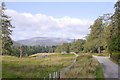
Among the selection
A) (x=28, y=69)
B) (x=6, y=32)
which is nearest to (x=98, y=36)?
(x=6, y=32)

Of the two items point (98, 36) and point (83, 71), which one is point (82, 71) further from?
point (98, 36)

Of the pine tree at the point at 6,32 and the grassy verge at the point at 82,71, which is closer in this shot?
the grassy verge at the point at 82,71

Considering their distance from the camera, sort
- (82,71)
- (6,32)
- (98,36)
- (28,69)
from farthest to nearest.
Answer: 1. (98,36)
2. (6,32)
3. (28,69)
4. (82,71)

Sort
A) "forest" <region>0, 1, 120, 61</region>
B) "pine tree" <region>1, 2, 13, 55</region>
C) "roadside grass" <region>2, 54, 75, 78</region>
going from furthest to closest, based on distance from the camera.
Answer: "pine tree" <region>1, 2, 13, 55</region> < "forest" <region>0, 1, 120, 61</region> < "roadside grass" <region>2, 54, 75, 78</region>

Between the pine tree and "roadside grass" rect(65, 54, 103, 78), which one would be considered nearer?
"roadside grass" rect(65, 54, 103, 78)

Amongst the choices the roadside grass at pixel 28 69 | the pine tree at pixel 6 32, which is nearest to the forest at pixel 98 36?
the pine tree at pixel 6 32

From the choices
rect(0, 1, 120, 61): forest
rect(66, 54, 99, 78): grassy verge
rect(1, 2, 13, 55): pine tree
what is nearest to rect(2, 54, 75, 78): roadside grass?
rect(66, 54, 99, 78): grassy verge

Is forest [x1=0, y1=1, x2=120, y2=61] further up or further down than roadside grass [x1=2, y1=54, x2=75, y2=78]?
further up

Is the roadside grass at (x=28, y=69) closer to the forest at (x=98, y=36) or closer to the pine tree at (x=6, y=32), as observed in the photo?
the forest at (x=98, y=36)

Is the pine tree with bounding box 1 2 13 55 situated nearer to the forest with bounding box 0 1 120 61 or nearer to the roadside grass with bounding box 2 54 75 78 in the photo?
the forest with bounding box 0 1 120 61

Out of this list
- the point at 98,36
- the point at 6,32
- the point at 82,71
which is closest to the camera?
the point at 82,71

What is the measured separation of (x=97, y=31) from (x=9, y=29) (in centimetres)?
3141

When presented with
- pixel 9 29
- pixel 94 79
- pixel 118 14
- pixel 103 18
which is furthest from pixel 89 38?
pixel 94 79

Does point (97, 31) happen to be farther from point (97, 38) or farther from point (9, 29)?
point (9, 29)
